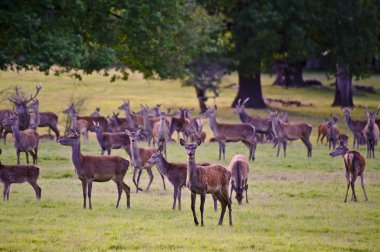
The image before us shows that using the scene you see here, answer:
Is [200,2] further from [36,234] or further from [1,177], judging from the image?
[36,234]

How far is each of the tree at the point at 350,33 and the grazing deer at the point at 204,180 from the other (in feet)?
89.7

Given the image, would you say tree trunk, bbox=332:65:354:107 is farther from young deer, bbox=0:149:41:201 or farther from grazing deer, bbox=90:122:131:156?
young deer, bbox=0:149:41:201

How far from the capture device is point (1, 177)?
15.2m

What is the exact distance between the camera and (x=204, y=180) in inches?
500

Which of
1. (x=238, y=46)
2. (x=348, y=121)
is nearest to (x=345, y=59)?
(x=238, y=46)

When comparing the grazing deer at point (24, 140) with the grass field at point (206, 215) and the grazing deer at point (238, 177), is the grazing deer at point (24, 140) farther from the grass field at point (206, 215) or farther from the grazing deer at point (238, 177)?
the grazing deer at point (238, 177)

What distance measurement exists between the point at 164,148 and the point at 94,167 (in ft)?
31.4

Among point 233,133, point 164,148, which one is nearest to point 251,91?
point 233,133

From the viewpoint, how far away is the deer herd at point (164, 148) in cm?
1311

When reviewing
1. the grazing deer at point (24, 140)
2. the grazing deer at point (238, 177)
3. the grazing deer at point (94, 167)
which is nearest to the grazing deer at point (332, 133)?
the grazing deer at point (24, 140)

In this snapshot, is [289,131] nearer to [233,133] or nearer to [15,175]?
[233,133]

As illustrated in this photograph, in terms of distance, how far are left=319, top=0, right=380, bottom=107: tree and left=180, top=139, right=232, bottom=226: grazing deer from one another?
27350 mm

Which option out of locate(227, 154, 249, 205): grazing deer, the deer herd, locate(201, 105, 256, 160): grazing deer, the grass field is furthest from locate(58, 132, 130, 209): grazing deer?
locate(201, 105, 256, 160): grazing deer

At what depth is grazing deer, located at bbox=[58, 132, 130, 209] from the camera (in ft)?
48.4
